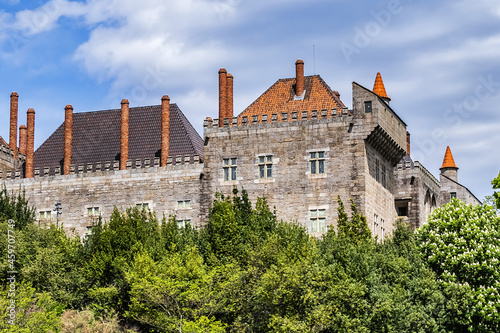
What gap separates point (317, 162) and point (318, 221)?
3.69 meters

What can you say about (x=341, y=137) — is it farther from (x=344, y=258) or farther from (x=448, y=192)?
(x=448, y=192)

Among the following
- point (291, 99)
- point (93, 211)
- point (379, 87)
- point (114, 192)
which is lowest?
point (93, 211)

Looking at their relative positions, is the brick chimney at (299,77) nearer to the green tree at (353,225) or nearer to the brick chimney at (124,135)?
the green tree at (353,225)

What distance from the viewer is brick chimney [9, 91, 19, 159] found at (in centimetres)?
7600

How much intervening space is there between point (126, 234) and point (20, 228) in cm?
982

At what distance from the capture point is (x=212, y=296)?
171 ft

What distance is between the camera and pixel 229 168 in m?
63.2

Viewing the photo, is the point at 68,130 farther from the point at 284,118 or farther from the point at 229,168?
the point at 284,118

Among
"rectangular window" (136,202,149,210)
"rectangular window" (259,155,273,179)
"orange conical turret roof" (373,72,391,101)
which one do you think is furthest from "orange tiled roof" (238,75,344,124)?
"orange conical turret roof" (373,72,391,101)

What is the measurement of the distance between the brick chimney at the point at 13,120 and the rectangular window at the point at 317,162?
26474mm

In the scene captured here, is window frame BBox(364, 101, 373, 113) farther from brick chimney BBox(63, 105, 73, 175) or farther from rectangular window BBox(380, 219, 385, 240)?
brick chimney BBox(63, 105, 73, 175)

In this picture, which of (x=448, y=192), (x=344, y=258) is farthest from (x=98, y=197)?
(x=448, y=192)

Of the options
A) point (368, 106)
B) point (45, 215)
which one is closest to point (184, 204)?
point (45, 215)

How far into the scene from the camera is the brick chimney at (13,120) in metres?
76.0
